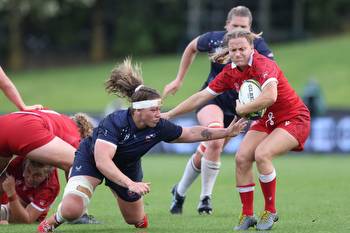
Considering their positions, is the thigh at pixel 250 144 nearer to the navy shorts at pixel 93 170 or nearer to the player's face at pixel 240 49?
the player's face at pixel 240 49

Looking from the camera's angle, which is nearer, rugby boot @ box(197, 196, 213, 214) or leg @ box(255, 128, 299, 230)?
leg @ box(255, 128, 299, 230)

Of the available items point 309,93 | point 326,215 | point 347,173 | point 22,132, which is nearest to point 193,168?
point 326,215

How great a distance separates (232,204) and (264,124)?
7.49 ft

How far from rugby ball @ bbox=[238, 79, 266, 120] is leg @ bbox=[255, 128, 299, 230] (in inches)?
9.4

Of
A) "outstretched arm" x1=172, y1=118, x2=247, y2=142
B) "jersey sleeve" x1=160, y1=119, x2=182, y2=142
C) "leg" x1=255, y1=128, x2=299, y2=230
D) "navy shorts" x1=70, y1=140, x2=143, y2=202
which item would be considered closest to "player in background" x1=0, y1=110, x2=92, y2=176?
"navy shorts" x1=70, y1=140, x2=143, y2=202

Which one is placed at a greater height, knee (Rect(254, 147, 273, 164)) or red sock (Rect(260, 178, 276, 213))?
knee (Rect(254, 147, 273, 164))

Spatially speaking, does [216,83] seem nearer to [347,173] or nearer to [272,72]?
[272,72]

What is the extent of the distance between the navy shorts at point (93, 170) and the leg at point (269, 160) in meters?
1.07

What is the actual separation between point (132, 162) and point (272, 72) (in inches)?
55.6

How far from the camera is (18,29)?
134ft

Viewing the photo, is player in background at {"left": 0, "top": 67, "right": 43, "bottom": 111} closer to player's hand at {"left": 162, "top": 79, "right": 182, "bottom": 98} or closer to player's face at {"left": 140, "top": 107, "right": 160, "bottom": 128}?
player's hand at {"left": 162, "top": 79, "right": 182, "bottom": 98}

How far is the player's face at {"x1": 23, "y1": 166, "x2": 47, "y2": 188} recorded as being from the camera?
8.19 metres

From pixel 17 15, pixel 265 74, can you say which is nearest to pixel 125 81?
pixel 265 74

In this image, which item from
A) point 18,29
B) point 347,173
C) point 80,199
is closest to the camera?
point 80,199
